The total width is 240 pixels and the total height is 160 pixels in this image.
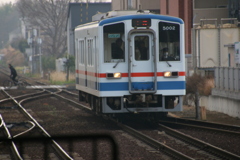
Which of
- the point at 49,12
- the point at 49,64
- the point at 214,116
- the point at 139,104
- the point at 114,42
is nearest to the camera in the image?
the point at 114,42

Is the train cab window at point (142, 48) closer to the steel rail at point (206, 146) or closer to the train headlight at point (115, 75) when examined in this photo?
the train headlight at point (115, 75)

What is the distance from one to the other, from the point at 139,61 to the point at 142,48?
1.19 feet

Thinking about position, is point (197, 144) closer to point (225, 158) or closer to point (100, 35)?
point (225, 158)

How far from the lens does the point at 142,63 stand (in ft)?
45.8

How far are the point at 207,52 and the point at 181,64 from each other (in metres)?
10.6

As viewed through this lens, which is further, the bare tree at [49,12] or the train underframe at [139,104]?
the bare tree at [49,12]

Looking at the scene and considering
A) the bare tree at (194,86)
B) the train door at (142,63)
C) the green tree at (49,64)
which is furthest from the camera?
the green tree at (49,64)

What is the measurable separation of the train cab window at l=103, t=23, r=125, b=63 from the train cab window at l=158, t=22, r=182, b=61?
103 cm

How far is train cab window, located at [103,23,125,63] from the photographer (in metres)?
14.0

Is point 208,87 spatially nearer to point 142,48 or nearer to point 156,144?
point 142,48

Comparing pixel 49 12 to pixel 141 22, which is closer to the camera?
pixel 141 22

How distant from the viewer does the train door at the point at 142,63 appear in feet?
45.6

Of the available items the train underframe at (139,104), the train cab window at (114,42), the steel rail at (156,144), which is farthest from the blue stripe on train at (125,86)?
the steel rail at (156,144)

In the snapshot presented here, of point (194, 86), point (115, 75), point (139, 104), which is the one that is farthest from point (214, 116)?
point (115, 75)
